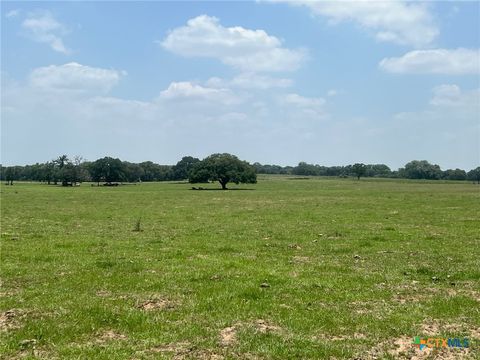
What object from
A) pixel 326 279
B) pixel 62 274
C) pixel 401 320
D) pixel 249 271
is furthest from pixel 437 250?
pixel 62 274

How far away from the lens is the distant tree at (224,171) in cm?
12569

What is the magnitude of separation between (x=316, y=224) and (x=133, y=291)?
Result: 72.1ft

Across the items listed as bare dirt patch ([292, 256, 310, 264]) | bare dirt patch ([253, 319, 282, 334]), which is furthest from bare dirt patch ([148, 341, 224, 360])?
bare dirt patch ([292, 256, 310, 264])

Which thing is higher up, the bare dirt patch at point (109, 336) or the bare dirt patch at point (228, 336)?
the bare dirt patch at point (228, 336)

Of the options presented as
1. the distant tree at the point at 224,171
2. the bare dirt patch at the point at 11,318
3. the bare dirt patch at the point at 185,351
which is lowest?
the bare dirt patch at the point at 185,351

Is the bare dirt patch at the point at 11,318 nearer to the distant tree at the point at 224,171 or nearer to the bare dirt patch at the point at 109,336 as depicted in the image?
the bare dirt patch at the point at 109,336

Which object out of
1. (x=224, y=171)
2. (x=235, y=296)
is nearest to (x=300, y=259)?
(x=235, y=296)

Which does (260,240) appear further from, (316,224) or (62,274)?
(62,274)

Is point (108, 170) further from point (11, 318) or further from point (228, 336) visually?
point (228, 336)

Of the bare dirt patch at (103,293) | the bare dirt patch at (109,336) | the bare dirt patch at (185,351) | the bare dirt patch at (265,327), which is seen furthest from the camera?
the bare dirt patch at (103,293)
